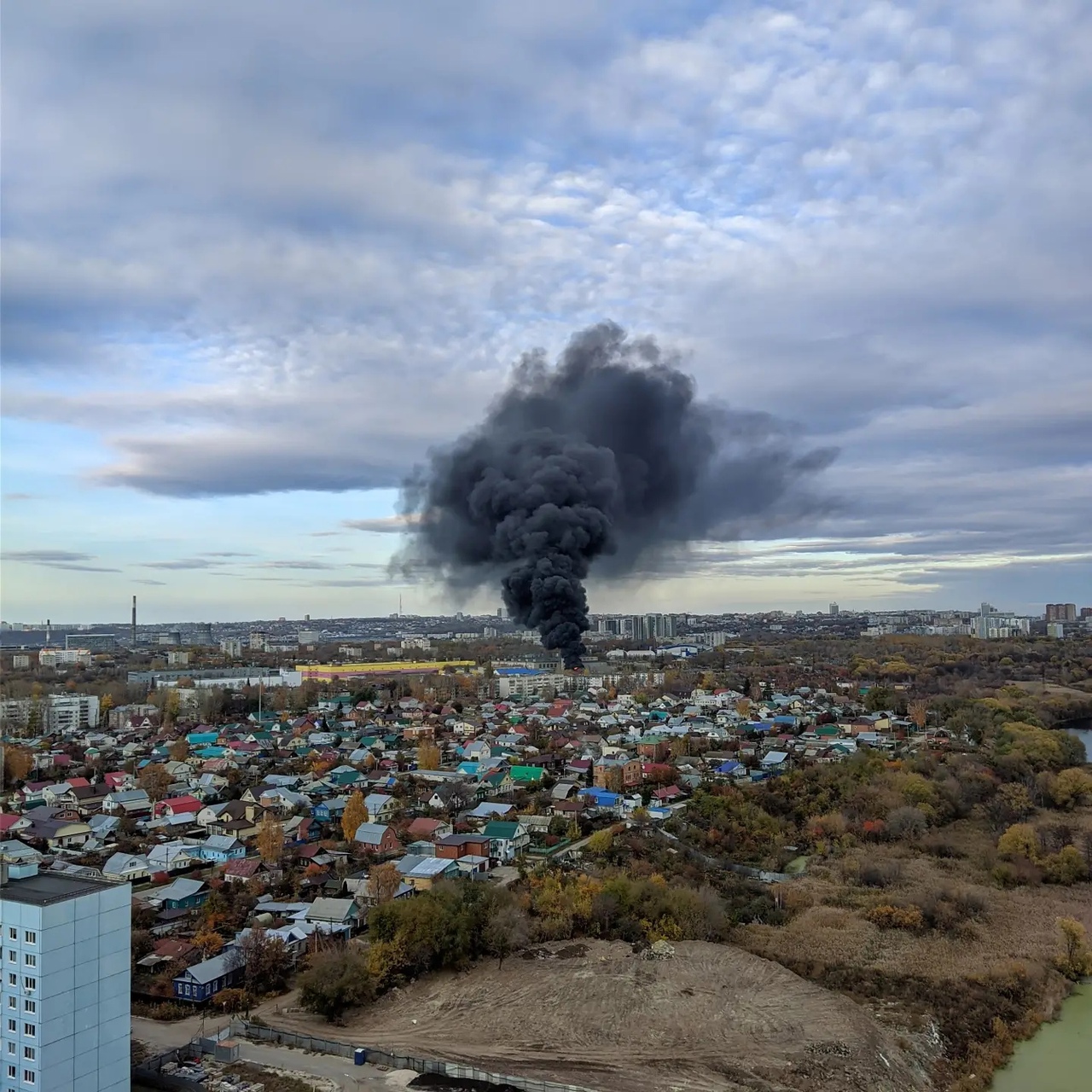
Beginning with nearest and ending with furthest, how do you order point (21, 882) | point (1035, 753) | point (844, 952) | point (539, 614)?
point (21, 882) < point (844, 952) < point (1035, 753) < point (539, 614)

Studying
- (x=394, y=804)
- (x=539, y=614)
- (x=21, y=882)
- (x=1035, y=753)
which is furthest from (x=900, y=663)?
(x=21, y=882)

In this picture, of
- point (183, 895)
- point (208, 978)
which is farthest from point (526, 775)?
point (208, 978)

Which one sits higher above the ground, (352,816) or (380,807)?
(352,816)

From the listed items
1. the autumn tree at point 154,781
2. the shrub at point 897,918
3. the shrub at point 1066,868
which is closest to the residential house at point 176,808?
the autumn tree at point 154,781

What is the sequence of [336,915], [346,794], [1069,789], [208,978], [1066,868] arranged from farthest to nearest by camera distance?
1. [346,794]
2. [1069,789]
3. [1066,868]
4. [336,915]
5. [208,978]

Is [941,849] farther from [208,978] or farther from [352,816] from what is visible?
[208,978]

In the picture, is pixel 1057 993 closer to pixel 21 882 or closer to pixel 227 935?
pixel 227 935

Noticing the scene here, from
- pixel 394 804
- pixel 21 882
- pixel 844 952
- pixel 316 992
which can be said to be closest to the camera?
pixel 21 882
